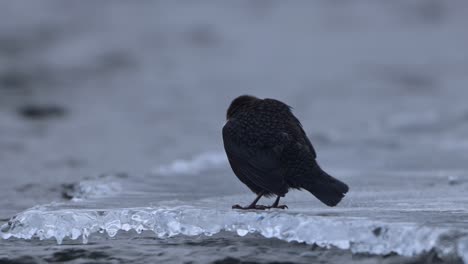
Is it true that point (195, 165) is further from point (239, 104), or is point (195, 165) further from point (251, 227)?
point (251, 227)

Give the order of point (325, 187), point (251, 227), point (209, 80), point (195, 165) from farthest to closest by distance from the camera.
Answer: point (209, 80), point (195, 165), point (325, 187), point (251, 227)

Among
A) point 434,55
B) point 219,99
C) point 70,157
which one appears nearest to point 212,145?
point 70,157

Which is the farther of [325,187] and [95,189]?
[95,189]

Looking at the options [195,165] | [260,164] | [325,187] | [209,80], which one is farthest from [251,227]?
[209,80]

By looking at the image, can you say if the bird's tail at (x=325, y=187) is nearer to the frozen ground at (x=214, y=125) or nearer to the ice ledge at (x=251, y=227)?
the frozen ground at (x=214, y=125)

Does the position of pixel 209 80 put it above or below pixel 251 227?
above

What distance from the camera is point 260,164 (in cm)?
489

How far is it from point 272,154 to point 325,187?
1.37ft

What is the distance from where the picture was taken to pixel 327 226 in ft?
13.0

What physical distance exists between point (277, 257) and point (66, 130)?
331 inches

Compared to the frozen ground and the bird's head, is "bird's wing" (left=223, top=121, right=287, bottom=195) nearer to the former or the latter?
the frozen ground

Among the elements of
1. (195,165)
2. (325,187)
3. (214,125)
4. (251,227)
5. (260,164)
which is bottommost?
(251,227)

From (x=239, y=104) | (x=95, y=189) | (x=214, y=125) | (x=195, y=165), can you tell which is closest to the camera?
(x=239, y=104)

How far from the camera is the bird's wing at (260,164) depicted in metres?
4.81
